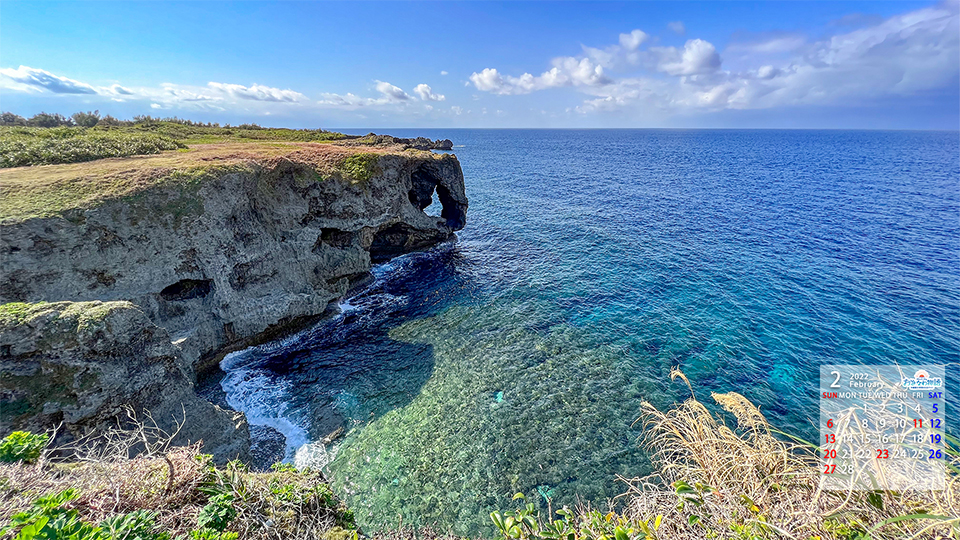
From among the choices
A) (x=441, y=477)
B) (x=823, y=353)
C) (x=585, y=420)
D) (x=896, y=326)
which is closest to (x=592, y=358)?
(x=585, y=420)

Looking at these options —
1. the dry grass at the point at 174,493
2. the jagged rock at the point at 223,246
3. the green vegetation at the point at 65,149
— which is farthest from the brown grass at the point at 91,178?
the dry grass at the point at 174,493

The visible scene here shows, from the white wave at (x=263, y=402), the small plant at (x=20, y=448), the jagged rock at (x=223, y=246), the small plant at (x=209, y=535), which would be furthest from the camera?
the white wave at (x=263, y=402)

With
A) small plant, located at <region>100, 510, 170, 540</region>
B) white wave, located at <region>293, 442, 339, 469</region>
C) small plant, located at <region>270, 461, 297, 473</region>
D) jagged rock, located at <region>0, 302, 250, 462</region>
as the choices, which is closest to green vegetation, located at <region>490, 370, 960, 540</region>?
small plant, located at <region>100, 510, 170, 540</region>

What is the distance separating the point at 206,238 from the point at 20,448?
57.5 ft

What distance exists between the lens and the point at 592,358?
74.7 feet

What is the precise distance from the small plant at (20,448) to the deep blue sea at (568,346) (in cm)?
1038

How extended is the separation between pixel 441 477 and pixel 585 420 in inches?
292

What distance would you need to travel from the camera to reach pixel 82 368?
42.5 feet

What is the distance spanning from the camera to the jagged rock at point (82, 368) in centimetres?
1231

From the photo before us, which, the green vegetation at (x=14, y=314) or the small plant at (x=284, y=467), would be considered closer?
the small plant at (x=284, y=467)

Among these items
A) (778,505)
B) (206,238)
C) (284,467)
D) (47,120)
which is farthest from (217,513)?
(47,120)

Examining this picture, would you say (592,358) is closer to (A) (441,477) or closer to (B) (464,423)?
(B) (464,423)

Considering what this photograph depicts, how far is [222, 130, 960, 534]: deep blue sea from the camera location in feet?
54.5

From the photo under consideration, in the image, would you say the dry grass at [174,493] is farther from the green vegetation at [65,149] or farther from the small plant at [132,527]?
the green vegetation at [65,149]
